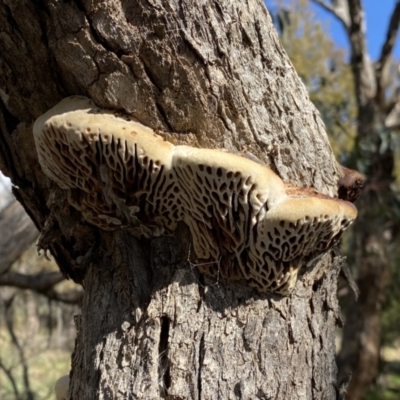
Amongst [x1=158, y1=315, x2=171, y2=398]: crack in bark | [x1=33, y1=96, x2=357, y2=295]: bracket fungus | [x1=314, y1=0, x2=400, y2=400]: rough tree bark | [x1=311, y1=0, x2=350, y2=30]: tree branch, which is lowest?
[x1=158, y1=315, x2=171, y2=398]: crack in bark

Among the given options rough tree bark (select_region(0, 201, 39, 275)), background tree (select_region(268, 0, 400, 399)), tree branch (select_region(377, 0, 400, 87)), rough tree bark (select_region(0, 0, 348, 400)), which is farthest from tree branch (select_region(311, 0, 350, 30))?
rough tree bark (select_region(0, 0, 348, 400))

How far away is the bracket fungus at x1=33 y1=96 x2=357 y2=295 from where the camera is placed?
1.32m

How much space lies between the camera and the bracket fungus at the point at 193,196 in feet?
4.33

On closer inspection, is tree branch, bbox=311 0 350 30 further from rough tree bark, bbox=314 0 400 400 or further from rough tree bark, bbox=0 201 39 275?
rough tree bark, bbox=0 201 39 275

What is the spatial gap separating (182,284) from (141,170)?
392 millimetres

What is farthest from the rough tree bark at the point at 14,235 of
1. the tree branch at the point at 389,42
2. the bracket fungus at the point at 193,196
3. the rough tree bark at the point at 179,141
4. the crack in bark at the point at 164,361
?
the tree branch at the point at 389,42

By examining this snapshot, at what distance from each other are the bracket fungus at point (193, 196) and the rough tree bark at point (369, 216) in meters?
5.30

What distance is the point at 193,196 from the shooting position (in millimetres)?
1392

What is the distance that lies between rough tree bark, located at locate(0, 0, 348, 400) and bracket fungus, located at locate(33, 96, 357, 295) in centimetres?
8

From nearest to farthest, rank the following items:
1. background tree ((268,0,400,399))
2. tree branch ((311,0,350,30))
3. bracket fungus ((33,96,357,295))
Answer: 1. bracket fungus ((33,96,357,295))
2. background tree ((268,0,400,399))
3. tree branch ((311,0,350,30))

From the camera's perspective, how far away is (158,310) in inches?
58.2

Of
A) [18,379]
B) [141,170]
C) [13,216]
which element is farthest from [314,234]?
[18,379]

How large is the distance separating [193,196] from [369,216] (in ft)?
19.6

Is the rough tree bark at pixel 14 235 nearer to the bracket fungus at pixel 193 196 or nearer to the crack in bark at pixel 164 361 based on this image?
the bracket fungus at pixel 193 196
